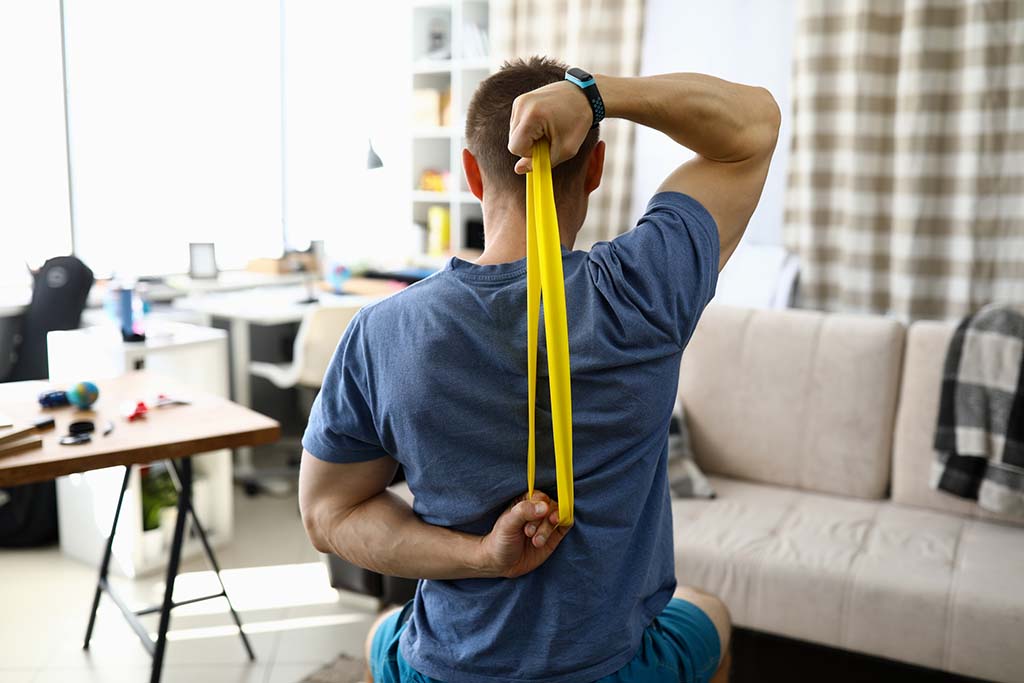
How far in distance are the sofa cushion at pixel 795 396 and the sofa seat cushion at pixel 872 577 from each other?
18 centimetres

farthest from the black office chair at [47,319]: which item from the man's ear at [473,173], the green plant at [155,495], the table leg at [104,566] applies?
the man's ear at [473,173]

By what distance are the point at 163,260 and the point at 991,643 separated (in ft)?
13.0

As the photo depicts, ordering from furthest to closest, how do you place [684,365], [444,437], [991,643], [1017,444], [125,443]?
[684,365]
[1017,444]
[991,643]
[125,443]
[444,437]

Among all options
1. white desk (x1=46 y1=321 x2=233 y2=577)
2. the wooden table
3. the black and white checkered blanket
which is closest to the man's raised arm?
the wooden table

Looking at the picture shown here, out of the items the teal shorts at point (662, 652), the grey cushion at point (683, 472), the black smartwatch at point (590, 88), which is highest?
the black smartwatch at point (590, 88)

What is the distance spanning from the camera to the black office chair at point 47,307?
3338mm

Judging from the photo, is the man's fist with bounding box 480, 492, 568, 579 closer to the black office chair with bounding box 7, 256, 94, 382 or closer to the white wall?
the black office chair with bounding box 7, 256, 94, 382

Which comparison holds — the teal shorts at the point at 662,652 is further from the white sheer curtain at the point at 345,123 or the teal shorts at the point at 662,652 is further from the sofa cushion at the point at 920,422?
the white sheer curtain at the point at 345,123

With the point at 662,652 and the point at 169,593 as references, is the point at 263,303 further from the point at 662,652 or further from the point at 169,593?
the point at 662,652

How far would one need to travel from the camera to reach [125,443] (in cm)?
184

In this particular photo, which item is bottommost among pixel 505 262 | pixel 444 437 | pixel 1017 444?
pixel 1017 444

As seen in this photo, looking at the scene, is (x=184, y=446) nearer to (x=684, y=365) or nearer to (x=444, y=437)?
(x=444, y=437)

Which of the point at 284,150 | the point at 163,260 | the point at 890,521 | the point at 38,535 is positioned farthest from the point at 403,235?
the point at 890,521

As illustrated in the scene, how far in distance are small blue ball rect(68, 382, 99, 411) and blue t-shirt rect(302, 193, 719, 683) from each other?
1.16m
